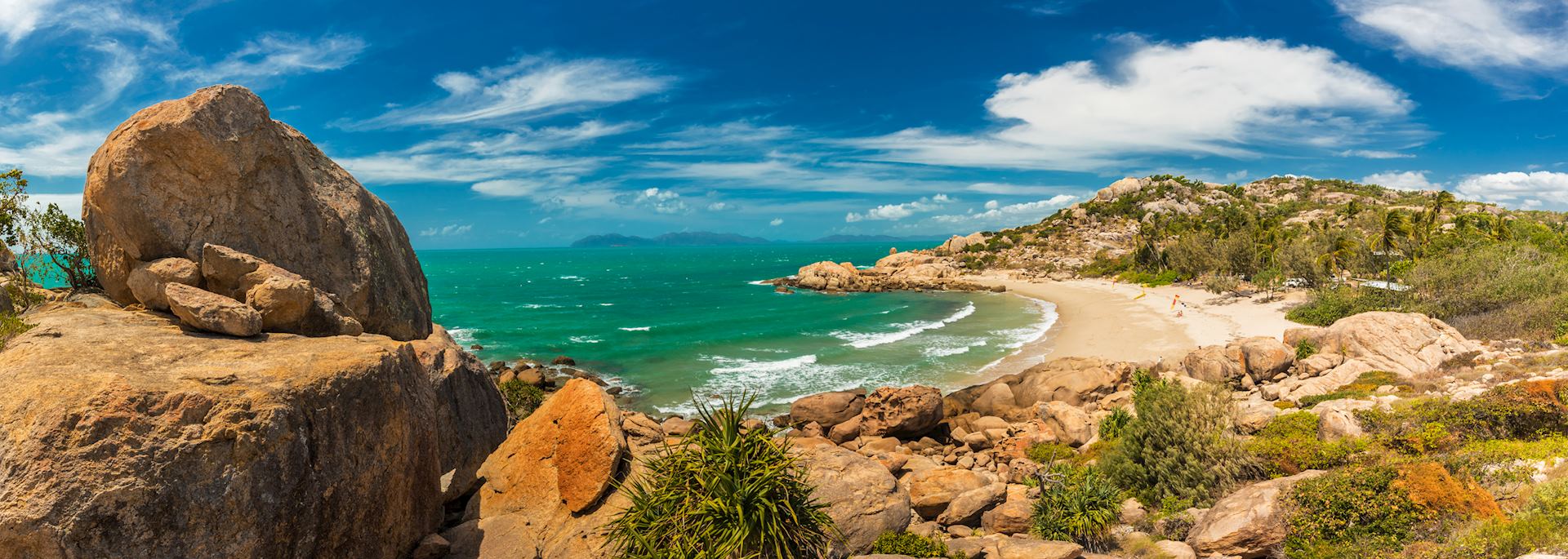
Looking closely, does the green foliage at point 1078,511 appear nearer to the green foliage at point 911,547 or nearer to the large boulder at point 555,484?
the green foliage at point 911,547

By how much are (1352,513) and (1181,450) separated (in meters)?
4.46

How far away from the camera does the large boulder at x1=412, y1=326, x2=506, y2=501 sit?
41.1ft

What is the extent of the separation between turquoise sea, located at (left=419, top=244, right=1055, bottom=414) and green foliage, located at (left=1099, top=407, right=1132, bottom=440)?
12.4 m

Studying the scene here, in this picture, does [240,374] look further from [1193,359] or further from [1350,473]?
[1193,359]

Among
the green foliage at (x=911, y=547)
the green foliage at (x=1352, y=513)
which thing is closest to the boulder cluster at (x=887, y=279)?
the green foliage at (x=1352, y=513)

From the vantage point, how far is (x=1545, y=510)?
907 centimetres

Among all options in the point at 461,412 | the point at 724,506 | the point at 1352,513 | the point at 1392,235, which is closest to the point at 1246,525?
the point at 1352,513

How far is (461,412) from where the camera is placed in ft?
44.2

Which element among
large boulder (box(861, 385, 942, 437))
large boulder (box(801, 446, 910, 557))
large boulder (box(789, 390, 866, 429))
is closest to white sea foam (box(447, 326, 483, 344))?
large boulder (box(789, 390, 866, 429))

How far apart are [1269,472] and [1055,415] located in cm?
1012

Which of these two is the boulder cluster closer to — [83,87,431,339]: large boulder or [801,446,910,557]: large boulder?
[801,446,910,557]: large boulder

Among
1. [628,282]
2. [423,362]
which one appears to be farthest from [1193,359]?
[628,282]

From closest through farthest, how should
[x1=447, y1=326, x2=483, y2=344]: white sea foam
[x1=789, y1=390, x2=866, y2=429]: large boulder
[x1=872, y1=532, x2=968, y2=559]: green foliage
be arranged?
[x1=872, y1=532, x2=968, y2=559]: green foliage → [x1=789, y1=390, x2=866, y2=429]: large boulder → [x1=447, y1=326, x2=483, y2=344]: white sea foam

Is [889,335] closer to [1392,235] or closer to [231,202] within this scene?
[1392,235]
